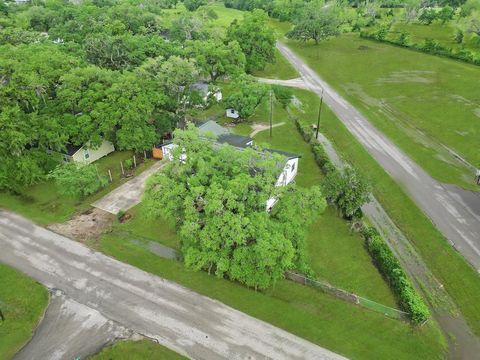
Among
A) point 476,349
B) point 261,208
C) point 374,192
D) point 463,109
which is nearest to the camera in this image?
A: point 476,349

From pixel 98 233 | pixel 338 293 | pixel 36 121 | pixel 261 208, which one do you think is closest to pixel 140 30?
pixel 36 121

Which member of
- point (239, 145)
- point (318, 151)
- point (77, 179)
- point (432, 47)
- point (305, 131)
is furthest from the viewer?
point (432, 47)

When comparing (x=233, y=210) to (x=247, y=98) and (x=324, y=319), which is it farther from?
(x=247, y=98)

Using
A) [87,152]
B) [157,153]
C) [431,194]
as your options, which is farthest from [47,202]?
[431,194]

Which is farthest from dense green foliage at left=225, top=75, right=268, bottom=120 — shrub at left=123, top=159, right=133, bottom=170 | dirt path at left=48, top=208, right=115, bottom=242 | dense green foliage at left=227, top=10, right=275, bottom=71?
dirt path at left=48, top=208, right=115, bottom=242

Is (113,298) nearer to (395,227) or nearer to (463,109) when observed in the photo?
(395,227)

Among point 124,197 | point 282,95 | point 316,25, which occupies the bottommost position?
point 124,197

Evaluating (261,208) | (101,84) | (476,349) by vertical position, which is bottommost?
(476,349)

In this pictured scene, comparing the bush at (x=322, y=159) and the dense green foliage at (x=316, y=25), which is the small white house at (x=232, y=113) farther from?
the dense green foliage at (x=316, y=25)
